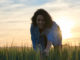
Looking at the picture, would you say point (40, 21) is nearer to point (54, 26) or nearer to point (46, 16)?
point (46, 16)

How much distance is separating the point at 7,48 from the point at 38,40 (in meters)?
0.69

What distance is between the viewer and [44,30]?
4.09 m

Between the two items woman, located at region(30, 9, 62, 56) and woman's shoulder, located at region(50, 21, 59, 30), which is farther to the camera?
woman's shoulder, located at region(50, 21, 59, 30)

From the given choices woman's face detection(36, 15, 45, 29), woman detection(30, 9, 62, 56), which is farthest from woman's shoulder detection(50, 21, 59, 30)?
woman's face detection(36, 15, 45, 29)

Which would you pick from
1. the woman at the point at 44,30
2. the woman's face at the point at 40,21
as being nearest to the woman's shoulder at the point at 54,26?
the woman at the point at 44,30

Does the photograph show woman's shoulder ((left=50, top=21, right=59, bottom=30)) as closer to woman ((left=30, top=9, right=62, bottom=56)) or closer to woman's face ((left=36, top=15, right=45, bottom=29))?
woman ((left=30, top=9, right=62, bottom=56))

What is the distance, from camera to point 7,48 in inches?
150

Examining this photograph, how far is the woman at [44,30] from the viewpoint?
12.9 feet

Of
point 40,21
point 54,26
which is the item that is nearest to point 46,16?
point 40,21

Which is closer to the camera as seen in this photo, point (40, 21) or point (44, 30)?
point (40, 21)

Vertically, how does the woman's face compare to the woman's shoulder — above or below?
above

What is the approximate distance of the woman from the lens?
12.9ft

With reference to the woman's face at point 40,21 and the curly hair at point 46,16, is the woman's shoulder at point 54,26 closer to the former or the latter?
the curly hair at point 46,16

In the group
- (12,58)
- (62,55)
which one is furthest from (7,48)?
(62,55)
